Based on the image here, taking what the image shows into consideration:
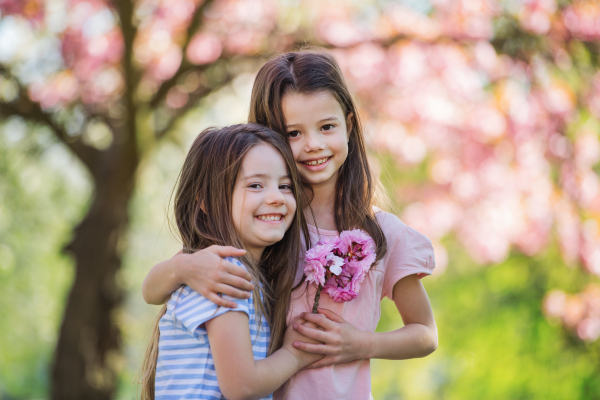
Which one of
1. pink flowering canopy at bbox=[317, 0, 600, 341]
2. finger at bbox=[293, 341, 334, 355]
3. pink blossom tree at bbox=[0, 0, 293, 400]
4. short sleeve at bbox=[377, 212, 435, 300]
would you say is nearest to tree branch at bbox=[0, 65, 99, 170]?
pink blossom tree at bbox=[0, 0, 293, 400]

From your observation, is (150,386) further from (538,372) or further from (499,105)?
(538,372)

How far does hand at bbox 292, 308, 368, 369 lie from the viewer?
1671mm

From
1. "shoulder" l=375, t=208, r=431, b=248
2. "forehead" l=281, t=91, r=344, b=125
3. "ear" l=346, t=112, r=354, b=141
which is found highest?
"forehead" l=281, t=91, r=344, b=125

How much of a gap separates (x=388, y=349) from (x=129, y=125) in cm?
323

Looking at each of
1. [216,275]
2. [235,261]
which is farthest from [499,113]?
[216,275]

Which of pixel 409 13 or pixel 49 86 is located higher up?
pixel 409 13

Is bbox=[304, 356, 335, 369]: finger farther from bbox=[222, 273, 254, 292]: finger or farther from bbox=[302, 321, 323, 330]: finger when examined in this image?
bbox=[222, 273, 254, 292]: finger

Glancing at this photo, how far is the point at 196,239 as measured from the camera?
1767mm

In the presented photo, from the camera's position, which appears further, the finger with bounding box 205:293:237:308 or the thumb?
the thumb

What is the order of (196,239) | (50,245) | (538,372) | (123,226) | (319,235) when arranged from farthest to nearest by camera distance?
(50,245) → (538,372) → (123,226) → (319,235) → (196,239)

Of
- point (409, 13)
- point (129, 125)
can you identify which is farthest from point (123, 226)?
point (409, 13)

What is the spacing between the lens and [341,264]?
1690 mm

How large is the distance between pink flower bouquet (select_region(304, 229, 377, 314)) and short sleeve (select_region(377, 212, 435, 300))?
0.13m

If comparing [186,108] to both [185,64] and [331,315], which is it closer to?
[185,64]
